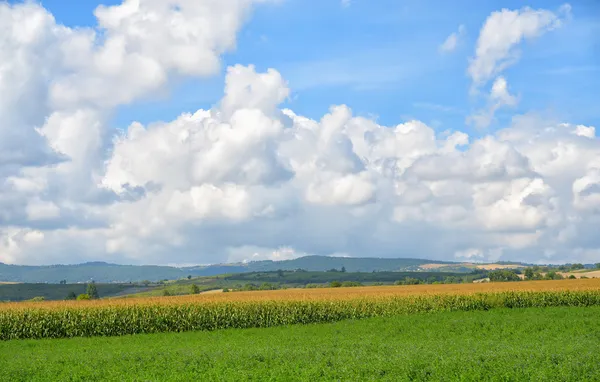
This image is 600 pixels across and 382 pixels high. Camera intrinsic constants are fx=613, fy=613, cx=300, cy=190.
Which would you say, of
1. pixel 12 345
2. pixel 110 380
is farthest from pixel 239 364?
pixel 12 345

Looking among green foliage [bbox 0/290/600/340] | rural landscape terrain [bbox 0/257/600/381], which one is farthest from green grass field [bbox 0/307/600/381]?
green foliage [bbox 0/290/600/340]

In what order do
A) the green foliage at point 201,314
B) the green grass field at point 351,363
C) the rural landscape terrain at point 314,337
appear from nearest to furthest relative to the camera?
the green grass field at point 351,363, the rural landscape terrain at point 314,337, the green foliage at point 201,314

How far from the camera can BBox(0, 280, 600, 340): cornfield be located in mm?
47344

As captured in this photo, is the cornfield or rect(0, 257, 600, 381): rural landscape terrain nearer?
rect(0, 257, 600, 381): rural landscape terrain

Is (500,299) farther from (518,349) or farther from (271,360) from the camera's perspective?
(271,360)

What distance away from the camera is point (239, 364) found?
955 inches

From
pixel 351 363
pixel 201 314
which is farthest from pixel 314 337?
pixel 201 314

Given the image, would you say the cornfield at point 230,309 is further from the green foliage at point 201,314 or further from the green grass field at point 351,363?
the green grass field at point 351,363

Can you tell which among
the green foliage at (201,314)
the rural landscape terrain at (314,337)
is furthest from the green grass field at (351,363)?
the green foliage at (201,314)

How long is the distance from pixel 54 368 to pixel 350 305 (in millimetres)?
32165

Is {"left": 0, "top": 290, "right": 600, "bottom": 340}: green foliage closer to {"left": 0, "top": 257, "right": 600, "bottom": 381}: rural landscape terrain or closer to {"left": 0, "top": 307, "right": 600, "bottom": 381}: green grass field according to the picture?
{"left": 0, "top": 257, "right": 600, "bottom": 381}: rural landscape terrain

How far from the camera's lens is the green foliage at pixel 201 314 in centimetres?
4725

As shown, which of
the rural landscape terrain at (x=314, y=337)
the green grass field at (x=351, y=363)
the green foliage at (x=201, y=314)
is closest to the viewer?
the green grass field at (x=351, y=363)

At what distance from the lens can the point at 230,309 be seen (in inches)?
1997
